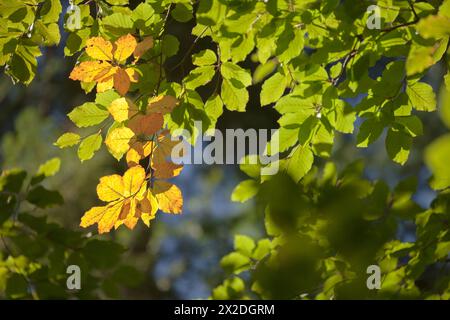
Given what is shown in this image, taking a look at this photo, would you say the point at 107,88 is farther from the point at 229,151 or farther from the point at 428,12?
the point at 229,151

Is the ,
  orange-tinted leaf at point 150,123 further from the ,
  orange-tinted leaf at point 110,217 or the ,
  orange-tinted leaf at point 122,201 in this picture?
the ,
  orange-tinted leaf at point 110,217

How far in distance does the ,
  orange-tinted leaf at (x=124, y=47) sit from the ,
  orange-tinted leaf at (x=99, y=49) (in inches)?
0.8

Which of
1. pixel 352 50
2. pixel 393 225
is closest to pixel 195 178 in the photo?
pixel 393 225

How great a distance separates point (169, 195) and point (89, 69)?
0.45 meters

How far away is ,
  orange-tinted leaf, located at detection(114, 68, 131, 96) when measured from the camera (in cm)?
152

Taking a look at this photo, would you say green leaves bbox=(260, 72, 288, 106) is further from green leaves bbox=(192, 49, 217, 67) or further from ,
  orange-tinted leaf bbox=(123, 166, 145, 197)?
,
  orange-tinted leaf bbox=(123, 166, 145, 197)

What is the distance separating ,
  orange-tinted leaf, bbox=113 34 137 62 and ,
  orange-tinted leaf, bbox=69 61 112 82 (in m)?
0.06

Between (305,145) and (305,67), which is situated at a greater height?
(305,67)

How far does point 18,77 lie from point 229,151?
130 centimetres

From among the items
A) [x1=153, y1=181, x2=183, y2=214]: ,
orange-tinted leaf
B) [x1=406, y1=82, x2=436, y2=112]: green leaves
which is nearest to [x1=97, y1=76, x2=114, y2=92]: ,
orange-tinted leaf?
[x1=153, y1=181, x2=183, y2=214]: ,
  orange-tinted leaf

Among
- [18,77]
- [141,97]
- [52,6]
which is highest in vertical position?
[52,6]

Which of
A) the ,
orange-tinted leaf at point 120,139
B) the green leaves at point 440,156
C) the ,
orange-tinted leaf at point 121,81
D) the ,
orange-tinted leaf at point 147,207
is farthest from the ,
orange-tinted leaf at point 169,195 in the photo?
the green leaves at point 440,156

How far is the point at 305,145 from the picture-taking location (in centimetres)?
164

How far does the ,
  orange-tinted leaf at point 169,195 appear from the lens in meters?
1.54
